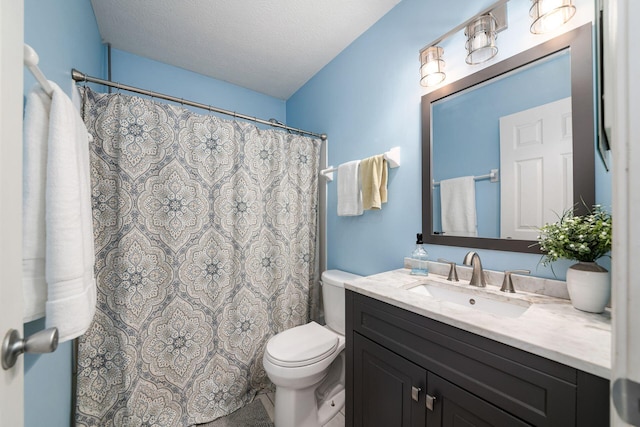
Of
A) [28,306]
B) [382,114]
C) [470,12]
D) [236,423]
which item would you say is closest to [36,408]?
[28,306]

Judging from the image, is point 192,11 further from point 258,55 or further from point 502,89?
point 502,89

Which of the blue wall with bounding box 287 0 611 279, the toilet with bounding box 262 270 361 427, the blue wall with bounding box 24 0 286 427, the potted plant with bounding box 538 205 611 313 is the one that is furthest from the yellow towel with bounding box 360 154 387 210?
the blue wall with bounding box 24 0 286 427

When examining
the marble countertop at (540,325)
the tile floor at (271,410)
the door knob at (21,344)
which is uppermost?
the door knob at (21,344)

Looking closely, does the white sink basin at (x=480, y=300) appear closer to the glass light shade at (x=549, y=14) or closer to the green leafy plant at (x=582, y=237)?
A: the green leafy plant at (x=582, y=237)

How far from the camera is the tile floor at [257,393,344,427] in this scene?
1.43 meters

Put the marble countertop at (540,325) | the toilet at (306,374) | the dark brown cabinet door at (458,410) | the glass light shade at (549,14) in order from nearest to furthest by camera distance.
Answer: the marble countertop at (540,325)
the dark brown cabinet door at (458,410)
the glass light shade at (549,14)
the toilet at (306,374)

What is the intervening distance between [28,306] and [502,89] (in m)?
1.79

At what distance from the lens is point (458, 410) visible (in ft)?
2.39

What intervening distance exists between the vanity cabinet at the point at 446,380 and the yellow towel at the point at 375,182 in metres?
0.62

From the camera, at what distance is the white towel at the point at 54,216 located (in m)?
0.63

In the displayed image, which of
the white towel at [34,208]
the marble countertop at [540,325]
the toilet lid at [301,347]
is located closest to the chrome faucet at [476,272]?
the marble countertop at [540,325]

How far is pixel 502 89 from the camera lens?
3.56 feet

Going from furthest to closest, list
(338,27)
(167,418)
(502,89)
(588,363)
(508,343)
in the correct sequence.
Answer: (338,27), (167,418), (502,89), (508,343), (588,363)

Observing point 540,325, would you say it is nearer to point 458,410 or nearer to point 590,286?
point 590,286
